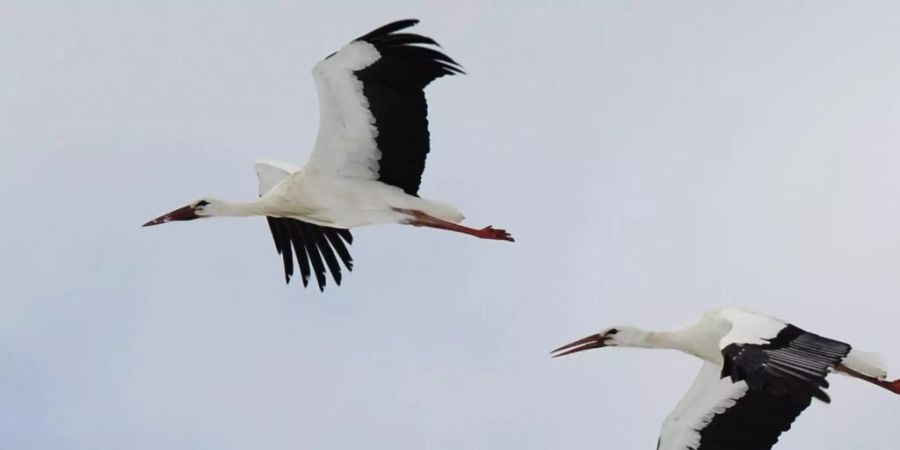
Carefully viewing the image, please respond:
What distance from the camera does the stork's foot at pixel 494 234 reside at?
1404 centimetres

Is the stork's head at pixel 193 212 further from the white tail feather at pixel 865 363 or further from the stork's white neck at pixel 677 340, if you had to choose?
the white tail feather at pixel 865 363

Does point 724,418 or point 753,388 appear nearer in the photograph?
point 753,388

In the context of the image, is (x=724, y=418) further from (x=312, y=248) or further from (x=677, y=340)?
(x=312, y=248)

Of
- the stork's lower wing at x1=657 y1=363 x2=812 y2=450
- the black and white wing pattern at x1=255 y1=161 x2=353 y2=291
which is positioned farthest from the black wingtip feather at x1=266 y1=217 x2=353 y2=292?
the stork's lower wing at x1=657 y1=363 x2=812 y2=450

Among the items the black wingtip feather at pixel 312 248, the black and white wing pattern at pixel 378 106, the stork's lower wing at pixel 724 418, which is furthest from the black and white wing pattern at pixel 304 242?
the stork's lower wing at pixel 724 418

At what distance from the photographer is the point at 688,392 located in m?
13.3

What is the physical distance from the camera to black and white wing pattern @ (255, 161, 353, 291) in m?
15.3

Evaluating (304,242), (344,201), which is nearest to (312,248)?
(304,242)

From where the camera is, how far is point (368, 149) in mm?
13680

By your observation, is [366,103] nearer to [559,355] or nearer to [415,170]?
[415,170]

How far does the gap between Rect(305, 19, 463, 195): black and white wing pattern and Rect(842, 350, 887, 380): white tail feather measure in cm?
305

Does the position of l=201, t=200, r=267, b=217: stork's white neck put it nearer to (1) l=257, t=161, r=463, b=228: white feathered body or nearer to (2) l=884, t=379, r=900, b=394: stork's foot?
(1) l=257, t=161, r=463, b=228: white feathered body

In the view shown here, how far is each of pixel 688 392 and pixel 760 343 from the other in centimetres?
175

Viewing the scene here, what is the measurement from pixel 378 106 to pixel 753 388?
9.90 ft
